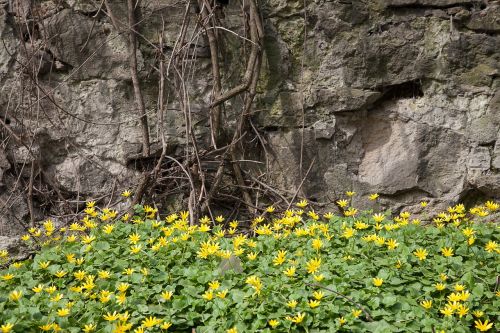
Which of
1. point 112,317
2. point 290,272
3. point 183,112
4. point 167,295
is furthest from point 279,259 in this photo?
point 183,112

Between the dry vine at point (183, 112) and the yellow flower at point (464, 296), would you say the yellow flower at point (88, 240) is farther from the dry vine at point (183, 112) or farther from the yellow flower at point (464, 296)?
the yellow flower at point (464, 296)

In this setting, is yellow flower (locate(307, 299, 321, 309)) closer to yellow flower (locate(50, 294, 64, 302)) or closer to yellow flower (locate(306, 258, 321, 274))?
yellow flower (locate(306, 258, 321, 274))

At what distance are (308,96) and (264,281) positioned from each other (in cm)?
184

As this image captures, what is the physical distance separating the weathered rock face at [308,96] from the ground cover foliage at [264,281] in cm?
93

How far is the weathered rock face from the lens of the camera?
3953 millimetres

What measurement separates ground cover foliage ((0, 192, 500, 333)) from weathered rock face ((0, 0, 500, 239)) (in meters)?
0.93

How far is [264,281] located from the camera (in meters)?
2.55

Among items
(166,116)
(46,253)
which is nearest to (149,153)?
(166,116)

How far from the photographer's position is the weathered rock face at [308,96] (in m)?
3.95

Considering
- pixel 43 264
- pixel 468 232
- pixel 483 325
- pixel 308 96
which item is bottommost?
pixel 483 325

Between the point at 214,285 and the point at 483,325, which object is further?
the point at 214,285

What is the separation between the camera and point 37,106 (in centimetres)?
421

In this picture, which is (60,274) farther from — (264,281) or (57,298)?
(264,281)

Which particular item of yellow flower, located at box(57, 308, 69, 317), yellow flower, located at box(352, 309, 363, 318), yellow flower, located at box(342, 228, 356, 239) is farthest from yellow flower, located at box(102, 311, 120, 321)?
yellow flower, located at box(342, 228, 356, 239)
